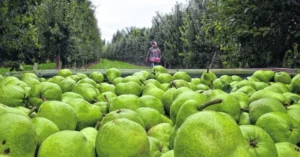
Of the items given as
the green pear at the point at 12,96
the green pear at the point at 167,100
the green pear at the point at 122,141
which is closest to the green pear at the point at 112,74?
the green pear at the point at 167,100

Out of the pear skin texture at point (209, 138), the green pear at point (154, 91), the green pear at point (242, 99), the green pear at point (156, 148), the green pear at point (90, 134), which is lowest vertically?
the green pear at point (156, 148)

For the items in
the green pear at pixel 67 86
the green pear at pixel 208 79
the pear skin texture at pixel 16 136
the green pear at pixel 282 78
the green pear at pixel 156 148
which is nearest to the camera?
the pear skin texture at pixel 16 136

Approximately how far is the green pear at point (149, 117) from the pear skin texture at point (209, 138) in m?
1.07

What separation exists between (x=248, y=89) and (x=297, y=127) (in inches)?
39.6

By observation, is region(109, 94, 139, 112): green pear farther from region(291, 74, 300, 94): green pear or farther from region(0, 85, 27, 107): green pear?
region(291, 74, 300, 94): green pear

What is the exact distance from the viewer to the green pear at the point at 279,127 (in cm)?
214

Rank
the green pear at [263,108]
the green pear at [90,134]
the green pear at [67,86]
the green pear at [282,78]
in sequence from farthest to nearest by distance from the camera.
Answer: the green pear at [282,78] < the green pear at [67,86] < the green pear at [263,108] < the green pear at [90,134]

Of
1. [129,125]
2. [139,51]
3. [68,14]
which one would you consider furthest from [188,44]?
[139,51]

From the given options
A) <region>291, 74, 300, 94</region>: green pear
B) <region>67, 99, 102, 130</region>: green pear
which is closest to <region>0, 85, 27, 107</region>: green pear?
<region>67, 99, 102, 130</region>: green pear

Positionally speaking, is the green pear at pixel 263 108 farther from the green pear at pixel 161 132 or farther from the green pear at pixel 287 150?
the green pear at pixel 161 132

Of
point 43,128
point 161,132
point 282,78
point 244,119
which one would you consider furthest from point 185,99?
point 282,78

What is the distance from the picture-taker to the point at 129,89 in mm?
3592

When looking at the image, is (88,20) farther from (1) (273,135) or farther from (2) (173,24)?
(1) (273,135)

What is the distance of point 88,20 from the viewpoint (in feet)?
133
